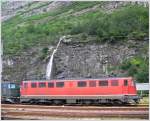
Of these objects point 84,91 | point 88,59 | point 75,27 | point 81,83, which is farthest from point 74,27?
point 84,91

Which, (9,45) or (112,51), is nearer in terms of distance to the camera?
(9,45)

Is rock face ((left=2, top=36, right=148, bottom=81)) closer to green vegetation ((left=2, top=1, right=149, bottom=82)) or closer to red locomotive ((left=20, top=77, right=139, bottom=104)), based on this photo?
green vegetation ((left=2, top=1, right=149, bottom=82))

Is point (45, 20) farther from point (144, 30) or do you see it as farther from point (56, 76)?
point (144, 30)

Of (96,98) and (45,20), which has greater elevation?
(45,20)

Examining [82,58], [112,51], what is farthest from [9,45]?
[112,51]

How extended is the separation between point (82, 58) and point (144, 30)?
7.31 ft

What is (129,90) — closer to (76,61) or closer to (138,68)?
(138,68)

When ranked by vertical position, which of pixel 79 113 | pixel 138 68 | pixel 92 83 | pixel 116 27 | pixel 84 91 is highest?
pixel 116 27

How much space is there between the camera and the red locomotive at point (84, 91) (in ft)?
45.1

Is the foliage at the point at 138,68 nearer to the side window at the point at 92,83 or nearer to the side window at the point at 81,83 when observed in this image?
the side window at the point at 92,83

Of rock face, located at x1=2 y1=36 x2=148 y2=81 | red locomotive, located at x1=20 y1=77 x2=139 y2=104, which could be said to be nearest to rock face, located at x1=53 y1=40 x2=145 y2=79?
rock face, located at x1=2 y1=36 x2=148 y2=81

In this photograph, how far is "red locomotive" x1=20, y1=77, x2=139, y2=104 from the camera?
13742 millimetres

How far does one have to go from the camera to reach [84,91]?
14062 mm

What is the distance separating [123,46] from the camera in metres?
16.4
